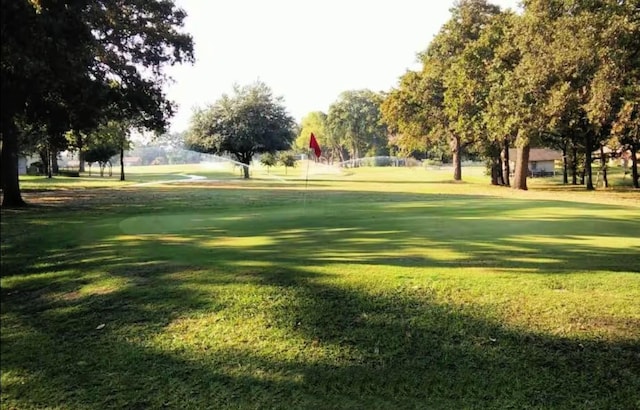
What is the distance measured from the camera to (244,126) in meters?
50.5

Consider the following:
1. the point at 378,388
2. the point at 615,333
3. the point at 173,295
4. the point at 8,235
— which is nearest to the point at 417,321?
the point at 378,388

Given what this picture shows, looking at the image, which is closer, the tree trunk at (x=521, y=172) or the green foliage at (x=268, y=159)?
the tree trunk at (x=521, y=172)

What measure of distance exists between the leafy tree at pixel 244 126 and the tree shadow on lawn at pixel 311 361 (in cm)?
4339

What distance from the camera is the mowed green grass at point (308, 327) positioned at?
11.3 feet

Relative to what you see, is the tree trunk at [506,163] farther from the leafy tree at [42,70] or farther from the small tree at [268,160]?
the leafy tree at [42,70]

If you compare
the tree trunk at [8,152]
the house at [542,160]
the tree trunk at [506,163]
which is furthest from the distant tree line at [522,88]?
the tree trunk at [8,152]

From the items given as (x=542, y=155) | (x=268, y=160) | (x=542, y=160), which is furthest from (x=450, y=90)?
(x=542, y=155)

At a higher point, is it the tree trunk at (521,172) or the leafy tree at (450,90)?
the leafy tree at (450,90)

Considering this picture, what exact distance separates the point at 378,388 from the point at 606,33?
93.3 ft

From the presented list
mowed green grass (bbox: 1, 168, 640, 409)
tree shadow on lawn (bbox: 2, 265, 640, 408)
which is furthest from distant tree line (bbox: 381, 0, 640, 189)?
tree shadow on lawn (bbox: 2, 265, 640, 408)

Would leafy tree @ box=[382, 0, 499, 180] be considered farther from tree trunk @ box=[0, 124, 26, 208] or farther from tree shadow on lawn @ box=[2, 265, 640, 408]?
tree trunk @ box=[0, 124, 26, 208]

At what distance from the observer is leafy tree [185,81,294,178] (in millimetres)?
48312

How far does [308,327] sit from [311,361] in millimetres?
618

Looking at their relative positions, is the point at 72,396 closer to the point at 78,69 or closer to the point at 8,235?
the point at 8,235
